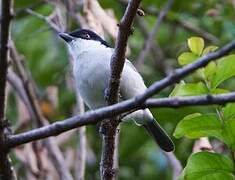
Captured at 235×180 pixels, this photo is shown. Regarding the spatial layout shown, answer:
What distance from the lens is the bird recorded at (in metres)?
2.69

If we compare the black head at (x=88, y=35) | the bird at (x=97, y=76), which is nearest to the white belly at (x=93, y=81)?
the bird at (x=97, y=76)

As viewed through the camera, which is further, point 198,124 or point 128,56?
point 128,56

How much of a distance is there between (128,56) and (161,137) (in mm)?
1339

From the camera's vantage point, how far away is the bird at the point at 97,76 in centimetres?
269

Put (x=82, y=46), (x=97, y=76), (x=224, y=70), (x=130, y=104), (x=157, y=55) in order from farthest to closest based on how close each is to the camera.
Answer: (x=157, y=55), (x=82, y=46), (x=97, y=76), (x=224, y=70), (x=130, y=104)

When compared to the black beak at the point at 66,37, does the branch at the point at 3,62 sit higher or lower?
lower

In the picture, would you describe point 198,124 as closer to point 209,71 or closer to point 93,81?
point 209,71

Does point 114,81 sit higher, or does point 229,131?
point 114,81

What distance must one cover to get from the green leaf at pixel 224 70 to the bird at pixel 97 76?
26.4 inches

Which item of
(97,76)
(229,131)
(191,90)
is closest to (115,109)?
(191,90)

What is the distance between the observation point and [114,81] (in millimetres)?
1843

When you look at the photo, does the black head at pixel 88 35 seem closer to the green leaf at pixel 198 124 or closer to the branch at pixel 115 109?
the green leaf at pixel 198 124

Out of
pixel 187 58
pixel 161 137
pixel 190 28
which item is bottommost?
pixel 161 137

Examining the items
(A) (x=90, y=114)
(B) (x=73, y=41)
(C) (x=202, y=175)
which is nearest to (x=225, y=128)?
(C) (x=202, y=175)
